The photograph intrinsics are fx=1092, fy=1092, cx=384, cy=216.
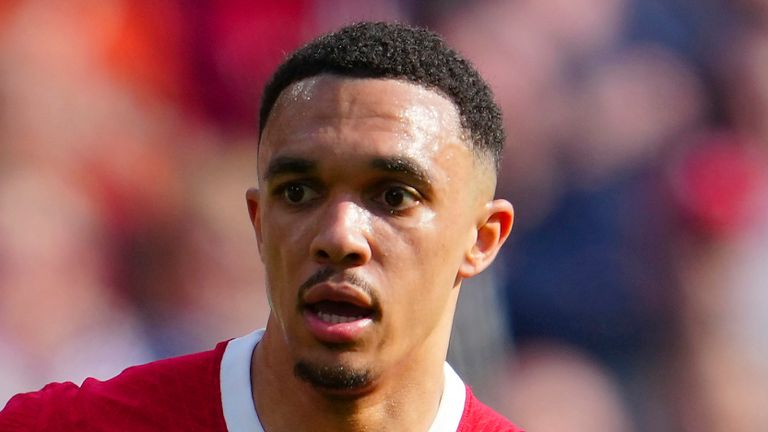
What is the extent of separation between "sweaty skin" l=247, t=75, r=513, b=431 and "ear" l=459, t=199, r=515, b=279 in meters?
0.08

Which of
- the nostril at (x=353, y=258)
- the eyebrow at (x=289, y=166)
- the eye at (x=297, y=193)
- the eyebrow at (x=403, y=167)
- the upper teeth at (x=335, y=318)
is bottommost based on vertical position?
the upper teeth at (x=335, y=318)

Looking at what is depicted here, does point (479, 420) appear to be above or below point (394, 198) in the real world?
below

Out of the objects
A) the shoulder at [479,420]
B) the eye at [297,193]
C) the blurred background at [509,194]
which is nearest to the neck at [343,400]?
the shoulder at [479,420]

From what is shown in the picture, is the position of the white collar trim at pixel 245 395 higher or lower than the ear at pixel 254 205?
lower

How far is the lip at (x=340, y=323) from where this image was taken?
2.44m

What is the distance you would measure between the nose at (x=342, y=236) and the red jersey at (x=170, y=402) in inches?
20.1

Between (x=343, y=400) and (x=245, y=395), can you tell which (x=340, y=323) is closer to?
(x=343, y=400)

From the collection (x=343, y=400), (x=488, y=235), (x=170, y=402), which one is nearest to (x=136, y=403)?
(x=170, y=402)

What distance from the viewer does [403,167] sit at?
8.27 feet

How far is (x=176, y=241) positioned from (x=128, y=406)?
154cm

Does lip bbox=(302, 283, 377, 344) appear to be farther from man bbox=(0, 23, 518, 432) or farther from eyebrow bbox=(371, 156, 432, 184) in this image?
eyebrow bbox=(371, 156, 432, 184)

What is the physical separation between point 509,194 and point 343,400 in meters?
2.06

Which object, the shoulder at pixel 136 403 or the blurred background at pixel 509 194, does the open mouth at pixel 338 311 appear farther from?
the blurred background at pixel 509 194

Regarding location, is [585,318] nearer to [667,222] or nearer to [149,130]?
[667,222]
